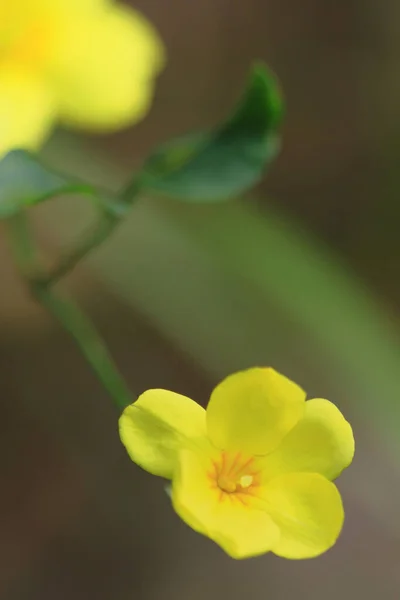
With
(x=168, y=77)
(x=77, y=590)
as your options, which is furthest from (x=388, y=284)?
(x=77, y=590)

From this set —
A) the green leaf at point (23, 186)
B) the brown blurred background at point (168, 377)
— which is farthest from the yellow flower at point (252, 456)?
the brown blurred background at point (168, 377)

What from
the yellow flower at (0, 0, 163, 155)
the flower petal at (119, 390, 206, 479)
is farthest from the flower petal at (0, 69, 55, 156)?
the flower petal at (119, 390, 206, 479)

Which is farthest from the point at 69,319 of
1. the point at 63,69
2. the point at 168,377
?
the point at 168,377

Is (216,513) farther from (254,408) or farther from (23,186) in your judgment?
(23,186)

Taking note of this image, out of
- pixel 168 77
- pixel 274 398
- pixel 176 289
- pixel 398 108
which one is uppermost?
pixel 168 77

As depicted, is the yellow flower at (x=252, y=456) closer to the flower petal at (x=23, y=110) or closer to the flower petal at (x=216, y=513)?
the flower petal at (x=216, y=513)

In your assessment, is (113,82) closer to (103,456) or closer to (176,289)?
(176,289)

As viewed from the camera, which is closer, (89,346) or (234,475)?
(234,475)
